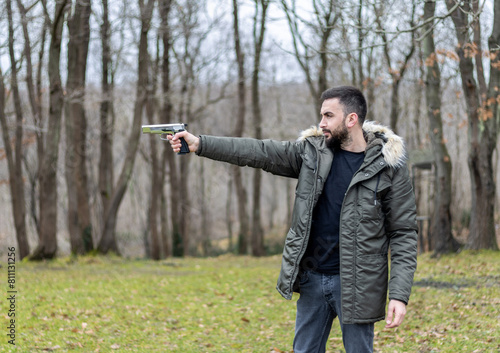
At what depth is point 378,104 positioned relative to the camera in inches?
1050

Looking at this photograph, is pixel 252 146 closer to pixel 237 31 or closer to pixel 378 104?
pixel 237 31

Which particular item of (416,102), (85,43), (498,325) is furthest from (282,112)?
(498,325)

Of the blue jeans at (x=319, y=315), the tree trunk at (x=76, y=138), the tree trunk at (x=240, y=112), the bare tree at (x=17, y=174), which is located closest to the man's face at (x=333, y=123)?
the blue jeans at (x=319, y=315)

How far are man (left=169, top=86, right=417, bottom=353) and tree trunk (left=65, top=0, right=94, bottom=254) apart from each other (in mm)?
12334

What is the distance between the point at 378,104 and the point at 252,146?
24.2 m

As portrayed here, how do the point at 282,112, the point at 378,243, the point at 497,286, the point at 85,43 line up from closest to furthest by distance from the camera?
the point at 378,243
the point at 497,286
the point at 85,43
the point at 282,112

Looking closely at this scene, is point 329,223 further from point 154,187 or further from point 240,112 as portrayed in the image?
point 240,112

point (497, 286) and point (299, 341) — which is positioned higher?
point (299, 341)

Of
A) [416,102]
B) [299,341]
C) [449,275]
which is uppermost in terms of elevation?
[416,102]

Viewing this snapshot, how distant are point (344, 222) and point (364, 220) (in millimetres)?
121

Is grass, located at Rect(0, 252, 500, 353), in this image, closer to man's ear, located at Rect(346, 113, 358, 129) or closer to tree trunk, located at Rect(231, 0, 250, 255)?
man's ear, located at Rect(346, 113, 358, 129)

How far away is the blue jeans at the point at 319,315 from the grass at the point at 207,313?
3253mm

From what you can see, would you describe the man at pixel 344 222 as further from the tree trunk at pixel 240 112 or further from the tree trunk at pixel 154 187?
the tree trunk at pixel 240 112

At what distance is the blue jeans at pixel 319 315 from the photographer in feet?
11.1
